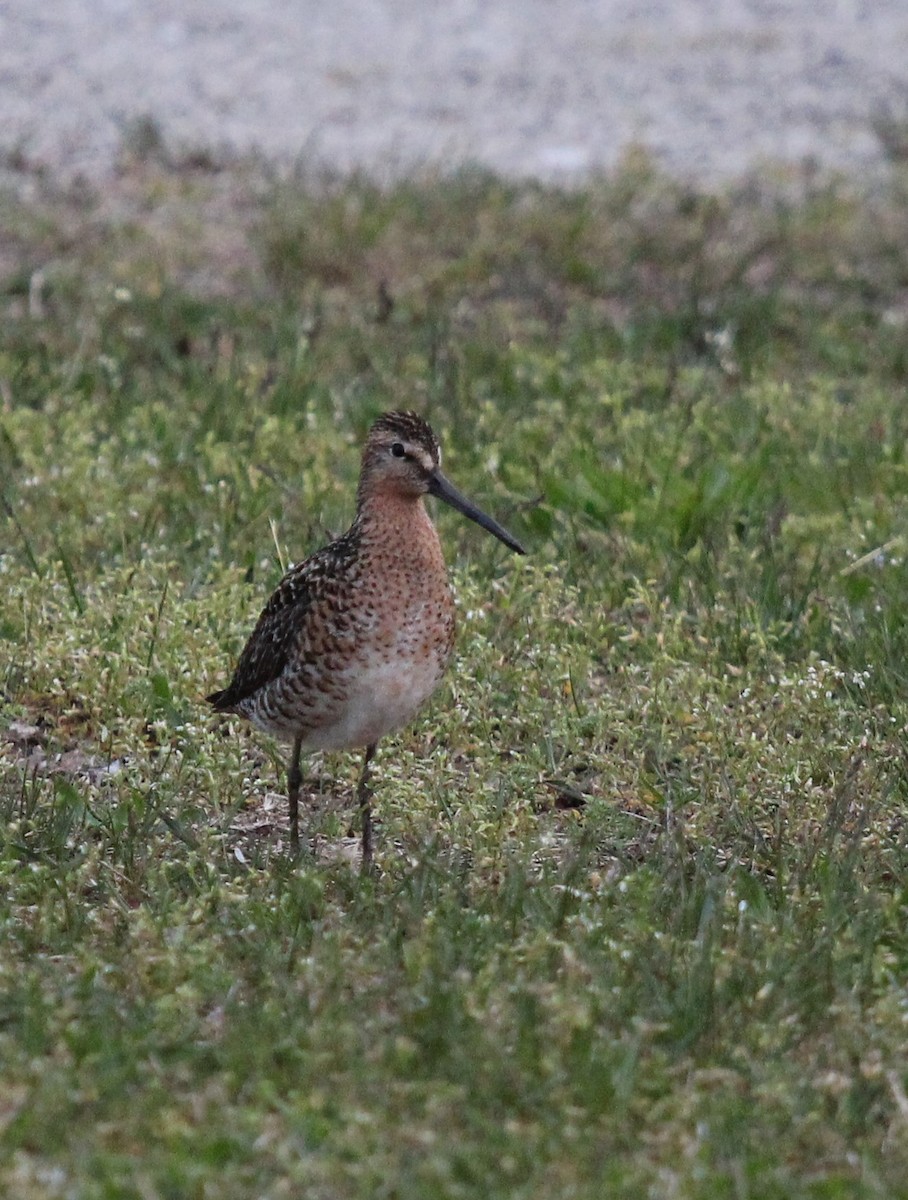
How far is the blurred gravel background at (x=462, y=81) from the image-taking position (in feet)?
41.2

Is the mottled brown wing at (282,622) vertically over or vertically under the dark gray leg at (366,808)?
over

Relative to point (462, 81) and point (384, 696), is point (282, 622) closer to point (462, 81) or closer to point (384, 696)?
point (384, 696)

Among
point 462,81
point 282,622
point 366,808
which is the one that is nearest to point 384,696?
point 366,808

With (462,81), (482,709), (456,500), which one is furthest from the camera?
(462,81)

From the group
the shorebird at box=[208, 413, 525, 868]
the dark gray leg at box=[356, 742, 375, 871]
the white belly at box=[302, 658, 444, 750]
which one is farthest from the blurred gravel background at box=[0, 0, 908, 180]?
the white belly at box=[302, 658, 444, 750]

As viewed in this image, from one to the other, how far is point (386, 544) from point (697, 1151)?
2.27 meters

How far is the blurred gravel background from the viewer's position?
12.6m

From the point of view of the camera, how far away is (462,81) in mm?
14117

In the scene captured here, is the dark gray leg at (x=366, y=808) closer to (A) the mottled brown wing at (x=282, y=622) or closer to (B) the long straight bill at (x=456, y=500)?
(A) the mottled brown wing at (x=282, y=622)

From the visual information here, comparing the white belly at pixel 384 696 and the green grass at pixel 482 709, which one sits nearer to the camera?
the green grass at pixel 482 709

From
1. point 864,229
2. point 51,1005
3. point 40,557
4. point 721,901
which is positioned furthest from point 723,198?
point 51,1005

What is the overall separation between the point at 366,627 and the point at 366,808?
472 mm

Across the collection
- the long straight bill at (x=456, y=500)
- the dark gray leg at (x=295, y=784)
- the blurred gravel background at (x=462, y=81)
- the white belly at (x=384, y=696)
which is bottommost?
the dark gray leg at (x=295, y=784)

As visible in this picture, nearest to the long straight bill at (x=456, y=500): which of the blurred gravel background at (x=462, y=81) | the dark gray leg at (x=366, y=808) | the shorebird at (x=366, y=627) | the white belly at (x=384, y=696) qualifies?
the shorebird at (x=366, y=627)
